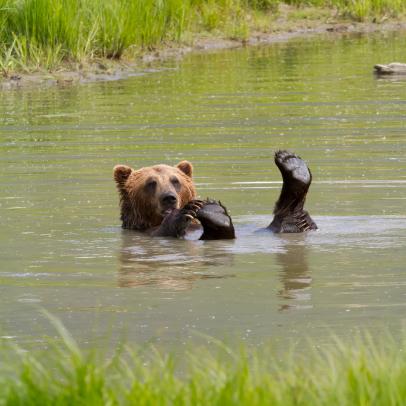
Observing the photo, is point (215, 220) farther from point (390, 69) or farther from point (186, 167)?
point (390, 69)

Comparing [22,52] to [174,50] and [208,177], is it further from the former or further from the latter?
[208,177]

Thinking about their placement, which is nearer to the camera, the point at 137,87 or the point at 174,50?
the point at 137,87

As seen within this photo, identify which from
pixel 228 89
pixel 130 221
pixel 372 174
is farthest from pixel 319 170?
pixel 228 89

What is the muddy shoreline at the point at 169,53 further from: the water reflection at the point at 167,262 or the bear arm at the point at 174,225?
the water reflection at the point at 167,262

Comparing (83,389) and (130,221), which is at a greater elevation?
(83,389)

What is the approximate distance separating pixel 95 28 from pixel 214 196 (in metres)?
9.53

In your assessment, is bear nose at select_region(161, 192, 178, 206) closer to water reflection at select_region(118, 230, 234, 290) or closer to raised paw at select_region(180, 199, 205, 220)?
water reflection at select_region(118, 230, 234, 290)

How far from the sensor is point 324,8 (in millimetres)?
27844

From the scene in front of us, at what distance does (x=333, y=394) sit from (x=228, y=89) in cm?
1376

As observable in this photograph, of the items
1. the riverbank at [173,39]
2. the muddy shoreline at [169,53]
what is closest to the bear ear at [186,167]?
the riverbank at [173,39]

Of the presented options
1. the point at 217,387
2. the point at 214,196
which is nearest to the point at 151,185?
the point at 214,196

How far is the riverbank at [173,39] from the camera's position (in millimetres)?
18375

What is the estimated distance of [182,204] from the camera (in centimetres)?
902

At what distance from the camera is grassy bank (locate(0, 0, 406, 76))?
18078mm
